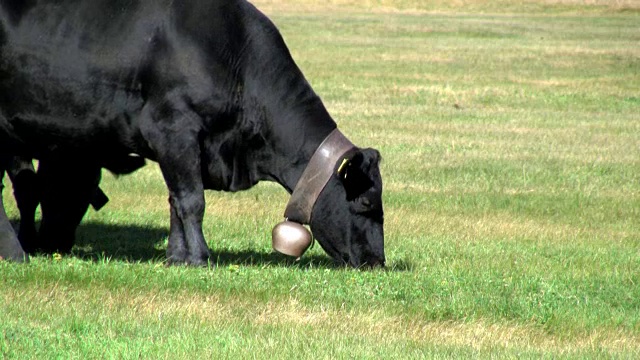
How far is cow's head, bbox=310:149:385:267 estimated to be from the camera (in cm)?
930

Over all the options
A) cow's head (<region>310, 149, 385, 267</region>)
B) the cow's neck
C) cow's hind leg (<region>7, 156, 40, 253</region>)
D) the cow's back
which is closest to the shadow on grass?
cow's head (<region>310, 149, 385, 267</region>)

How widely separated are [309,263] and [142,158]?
5.44 feet

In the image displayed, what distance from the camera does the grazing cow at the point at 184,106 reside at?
9.15m

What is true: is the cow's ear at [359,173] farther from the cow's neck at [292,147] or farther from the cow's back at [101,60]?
the cow's back at [101,60]

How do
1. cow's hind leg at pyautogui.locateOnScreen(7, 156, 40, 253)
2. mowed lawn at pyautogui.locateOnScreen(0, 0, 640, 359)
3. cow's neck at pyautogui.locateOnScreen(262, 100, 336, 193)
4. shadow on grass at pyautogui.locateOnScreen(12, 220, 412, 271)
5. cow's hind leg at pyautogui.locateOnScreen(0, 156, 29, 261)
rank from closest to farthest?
1. mowed lawn at pyautogui.locateOnScreen(0, 0, 640, 359)
2. cow's hind leg at pyautogui.locateOnScreen(0, 156, 29, 261)
3. cow's neck at pyautogui.locateOnScreen(262, 100, 336, 193)
4. shadow on grass at pyautogui.locateOnScreen(12, 220, 412, 271)
5. cow's hind leg at pyautogui.locateOnScreen(7, 156, 40, 253)

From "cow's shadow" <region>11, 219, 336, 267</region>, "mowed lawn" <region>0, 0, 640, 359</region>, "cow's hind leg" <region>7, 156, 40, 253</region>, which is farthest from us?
"cow's hind leg" <region>7, 156, 40, 253</region>

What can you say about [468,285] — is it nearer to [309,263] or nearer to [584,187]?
[309,263]

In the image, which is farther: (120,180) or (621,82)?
(621,82)

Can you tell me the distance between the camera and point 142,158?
1011 centimetres

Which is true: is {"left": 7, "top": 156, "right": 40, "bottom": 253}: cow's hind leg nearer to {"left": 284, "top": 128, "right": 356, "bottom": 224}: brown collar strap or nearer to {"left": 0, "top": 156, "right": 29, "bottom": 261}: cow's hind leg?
{"left": 0, "top": 156, "right": 29, "bottom": 261}: cow's hind leg

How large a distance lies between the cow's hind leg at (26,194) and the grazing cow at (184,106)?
134 centimetres

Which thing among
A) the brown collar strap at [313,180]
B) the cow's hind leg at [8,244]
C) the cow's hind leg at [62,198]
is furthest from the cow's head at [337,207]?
the cow's hind leg at [62,198]

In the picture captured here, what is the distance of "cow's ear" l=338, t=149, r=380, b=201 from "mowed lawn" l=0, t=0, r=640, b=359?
651mm

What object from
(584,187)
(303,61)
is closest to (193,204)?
(584,187)
